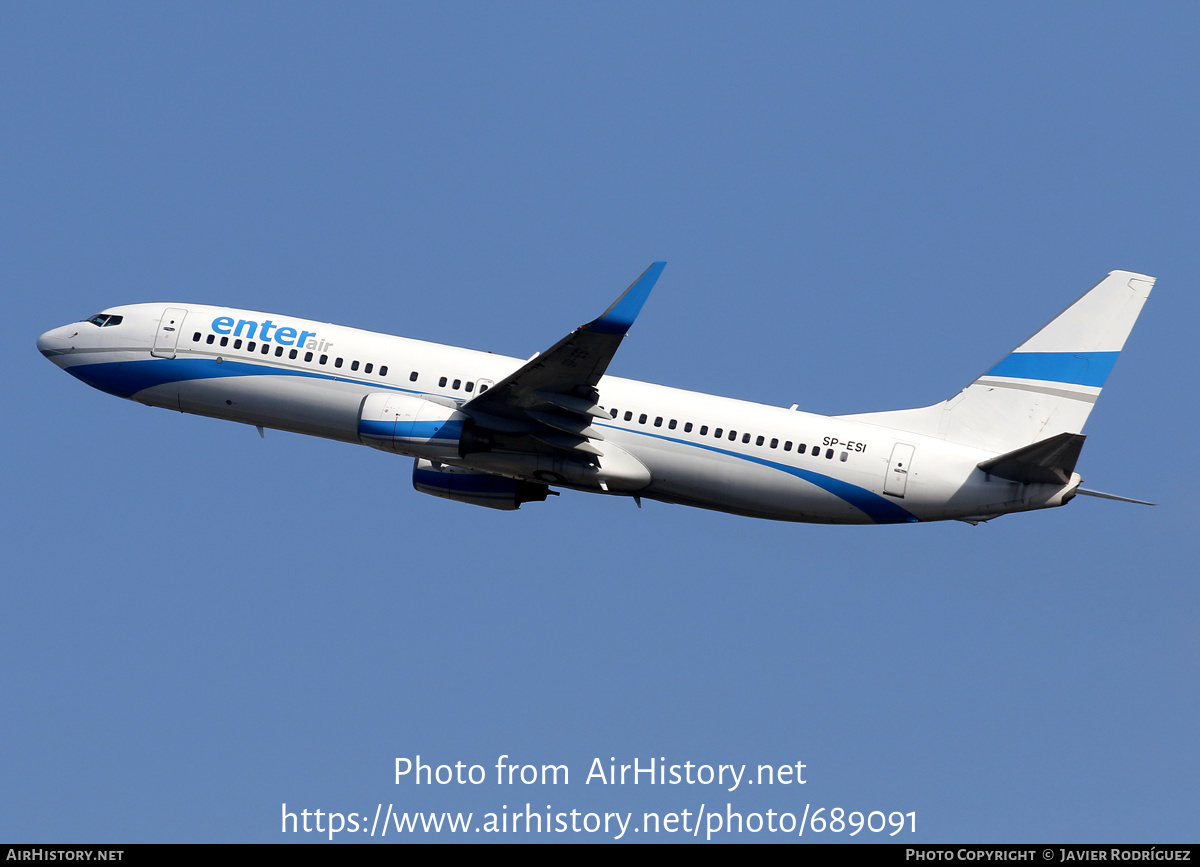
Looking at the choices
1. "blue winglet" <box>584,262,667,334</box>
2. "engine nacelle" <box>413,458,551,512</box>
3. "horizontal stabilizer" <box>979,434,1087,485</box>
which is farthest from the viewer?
"engine nacelle" <box>413,458,551,512</box>

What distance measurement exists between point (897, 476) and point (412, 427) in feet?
45.9

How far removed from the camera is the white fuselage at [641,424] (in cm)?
3997

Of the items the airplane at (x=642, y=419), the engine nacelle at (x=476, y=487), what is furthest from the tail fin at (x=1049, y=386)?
the engine nacelle at (x=476, y=487)

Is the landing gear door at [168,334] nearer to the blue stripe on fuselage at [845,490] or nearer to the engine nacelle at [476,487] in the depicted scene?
the engine nacelle at [476,487]

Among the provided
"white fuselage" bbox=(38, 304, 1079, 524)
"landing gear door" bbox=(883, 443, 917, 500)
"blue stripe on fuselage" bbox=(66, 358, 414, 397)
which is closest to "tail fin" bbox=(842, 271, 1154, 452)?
"white fuselage" bbox=(38, 304, 1079, 524)

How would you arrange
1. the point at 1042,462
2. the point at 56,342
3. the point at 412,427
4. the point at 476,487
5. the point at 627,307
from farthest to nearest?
the point at 56,342
the point at 476,487
the point at 412,427
the point at 1042,462
the point at 627,307

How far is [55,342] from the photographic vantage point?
4594 centimetres

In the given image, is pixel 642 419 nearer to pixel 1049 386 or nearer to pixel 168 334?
pixel 1049 386

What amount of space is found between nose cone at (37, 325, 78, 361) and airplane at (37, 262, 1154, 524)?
2.85 metres

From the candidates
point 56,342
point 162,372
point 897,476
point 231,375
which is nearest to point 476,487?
point 231,375

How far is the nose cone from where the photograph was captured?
45719 mm

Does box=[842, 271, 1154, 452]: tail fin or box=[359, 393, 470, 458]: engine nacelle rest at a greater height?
box=[842, 271, 1154, 452]: tail fin

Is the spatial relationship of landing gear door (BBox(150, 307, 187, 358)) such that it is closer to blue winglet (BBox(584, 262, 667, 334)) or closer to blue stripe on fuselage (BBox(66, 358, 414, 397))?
blue stripe on fuselage (BBox(66, 358, 414, 397))
